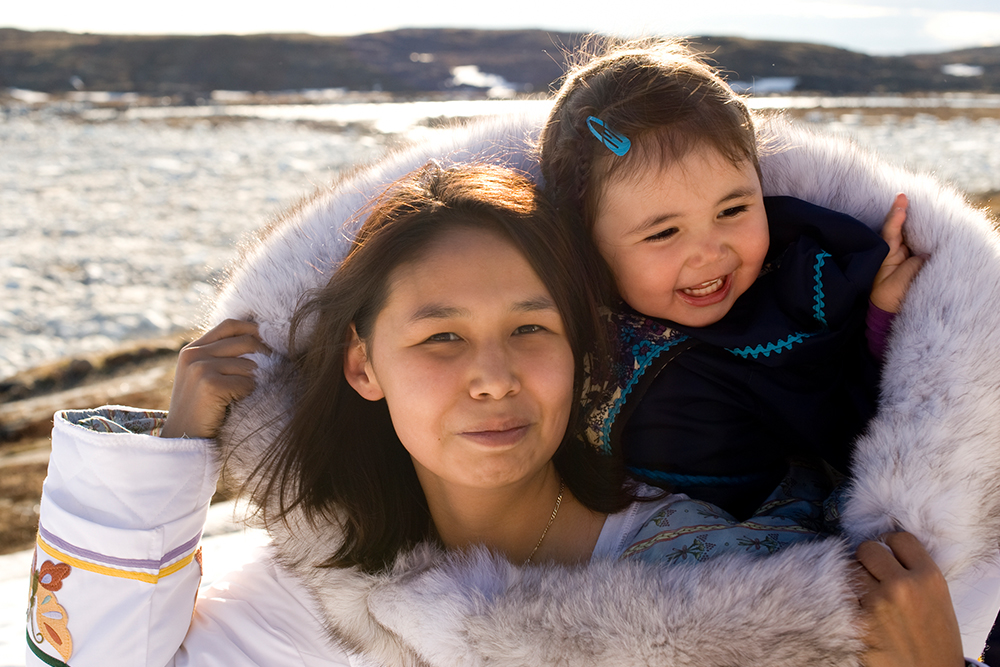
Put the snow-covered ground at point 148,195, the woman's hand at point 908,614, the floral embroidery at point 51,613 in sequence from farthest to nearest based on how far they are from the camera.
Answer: the snow-covered ground at point 148,195 < the floral embroidery at point 51,613 < the woman's hand at point 908,614

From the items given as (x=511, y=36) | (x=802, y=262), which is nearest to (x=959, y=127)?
(x=802, y=262)

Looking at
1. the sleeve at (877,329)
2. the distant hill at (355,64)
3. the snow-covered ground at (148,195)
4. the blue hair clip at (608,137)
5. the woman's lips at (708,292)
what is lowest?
the snow-covered ground at (148,195)

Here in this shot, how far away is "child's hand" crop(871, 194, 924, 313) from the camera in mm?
1344

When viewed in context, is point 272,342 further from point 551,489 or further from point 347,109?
point 347,109

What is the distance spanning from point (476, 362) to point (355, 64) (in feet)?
142

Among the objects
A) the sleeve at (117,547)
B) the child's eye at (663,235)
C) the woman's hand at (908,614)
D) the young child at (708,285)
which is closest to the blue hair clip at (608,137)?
the young child at (708,285)

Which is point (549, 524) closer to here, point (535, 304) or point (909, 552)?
point (535, 304)

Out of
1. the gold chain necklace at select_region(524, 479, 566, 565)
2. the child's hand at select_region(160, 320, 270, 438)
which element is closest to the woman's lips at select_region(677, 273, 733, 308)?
the gold chain necklace at select_region(524, 479, 566, 565)

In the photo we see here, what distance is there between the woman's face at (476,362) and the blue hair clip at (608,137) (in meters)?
0.36

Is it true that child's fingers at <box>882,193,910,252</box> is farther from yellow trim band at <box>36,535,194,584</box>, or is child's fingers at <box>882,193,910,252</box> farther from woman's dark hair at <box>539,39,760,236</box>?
yellow trim band at <box>36,535,194,584</box>

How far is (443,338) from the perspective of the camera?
1.27 m

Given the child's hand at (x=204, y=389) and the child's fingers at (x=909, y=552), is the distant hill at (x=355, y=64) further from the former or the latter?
the child's hand at (x=204, y=389)

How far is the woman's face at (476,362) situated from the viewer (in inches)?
47.9

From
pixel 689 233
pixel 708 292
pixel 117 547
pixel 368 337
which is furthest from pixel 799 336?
pixel 117 547
